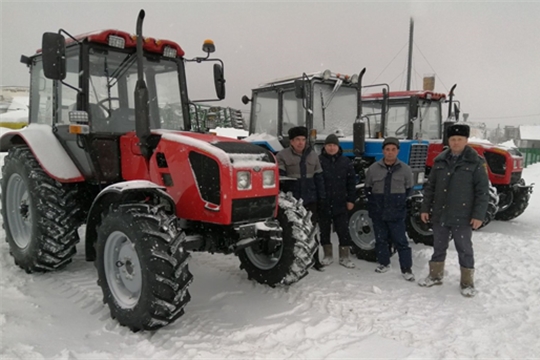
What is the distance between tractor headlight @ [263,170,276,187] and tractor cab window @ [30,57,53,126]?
8.56 feet

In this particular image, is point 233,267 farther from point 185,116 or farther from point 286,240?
point 185,116

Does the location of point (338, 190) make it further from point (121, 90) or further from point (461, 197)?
point (121, 90)

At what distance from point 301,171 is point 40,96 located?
3215 millimetres

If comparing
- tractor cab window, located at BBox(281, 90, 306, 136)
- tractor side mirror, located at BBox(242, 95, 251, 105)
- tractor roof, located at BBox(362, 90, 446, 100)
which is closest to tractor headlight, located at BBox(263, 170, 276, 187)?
tractor cab window, located at BBox(281, 90, 306, 136)

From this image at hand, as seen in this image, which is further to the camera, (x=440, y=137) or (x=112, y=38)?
(x=440, y=137)

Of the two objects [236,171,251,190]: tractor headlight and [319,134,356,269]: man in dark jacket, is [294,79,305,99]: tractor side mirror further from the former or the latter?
[236,171,251,190]: tractor headlight

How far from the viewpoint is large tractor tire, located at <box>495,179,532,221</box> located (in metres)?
7.88

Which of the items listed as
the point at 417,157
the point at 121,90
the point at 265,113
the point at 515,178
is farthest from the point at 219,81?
the point at 515,178

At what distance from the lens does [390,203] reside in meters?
4.62

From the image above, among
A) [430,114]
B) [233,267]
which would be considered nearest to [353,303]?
[233,267]

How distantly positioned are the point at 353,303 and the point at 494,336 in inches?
46.9

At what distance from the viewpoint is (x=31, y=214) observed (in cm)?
413

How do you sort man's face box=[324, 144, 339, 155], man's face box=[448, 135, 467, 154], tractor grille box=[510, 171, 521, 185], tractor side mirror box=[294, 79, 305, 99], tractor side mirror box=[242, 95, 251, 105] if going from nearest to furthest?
man's face box=[448, 135, 467, 154], man's face box=[324, 144, 339, 155], tractor side mirror box=[294, 79, 305, 99], tractor side mirror box=[242, 95, 251, 105], tractor grille box=[510, 171, 521, 185]

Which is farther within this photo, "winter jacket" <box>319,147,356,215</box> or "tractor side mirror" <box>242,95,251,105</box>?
"tractor side mirror" <box>242,95,251,105</box>
